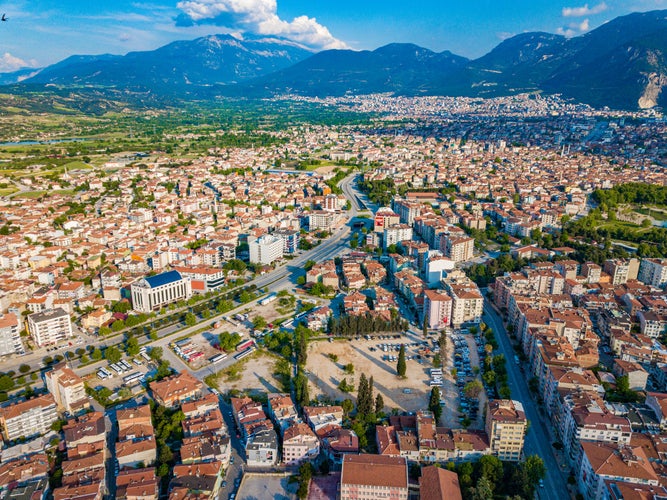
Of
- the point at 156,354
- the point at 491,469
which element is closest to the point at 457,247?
the point at 491,469

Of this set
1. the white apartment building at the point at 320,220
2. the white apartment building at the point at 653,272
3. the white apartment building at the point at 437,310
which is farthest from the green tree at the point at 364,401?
the white apartment building at the point at 320,220

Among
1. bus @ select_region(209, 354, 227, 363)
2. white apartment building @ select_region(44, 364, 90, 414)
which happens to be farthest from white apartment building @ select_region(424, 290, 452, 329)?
white apartment building @ select_region(44, 364, 90, 414)

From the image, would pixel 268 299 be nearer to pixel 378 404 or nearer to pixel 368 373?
pixel 368 373

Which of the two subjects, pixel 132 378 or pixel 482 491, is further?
pixel 132 378

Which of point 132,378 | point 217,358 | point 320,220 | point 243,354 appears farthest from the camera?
point 320,220

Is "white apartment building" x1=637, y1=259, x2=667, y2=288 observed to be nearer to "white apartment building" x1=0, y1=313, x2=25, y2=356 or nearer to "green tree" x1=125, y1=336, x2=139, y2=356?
"green tree" x1=125, y1=336, x2=139, y2=356

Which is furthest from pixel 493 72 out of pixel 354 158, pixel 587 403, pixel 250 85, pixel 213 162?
pixel 587 403

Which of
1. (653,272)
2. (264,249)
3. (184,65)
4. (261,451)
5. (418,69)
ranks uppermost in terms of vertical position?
(184,65)
